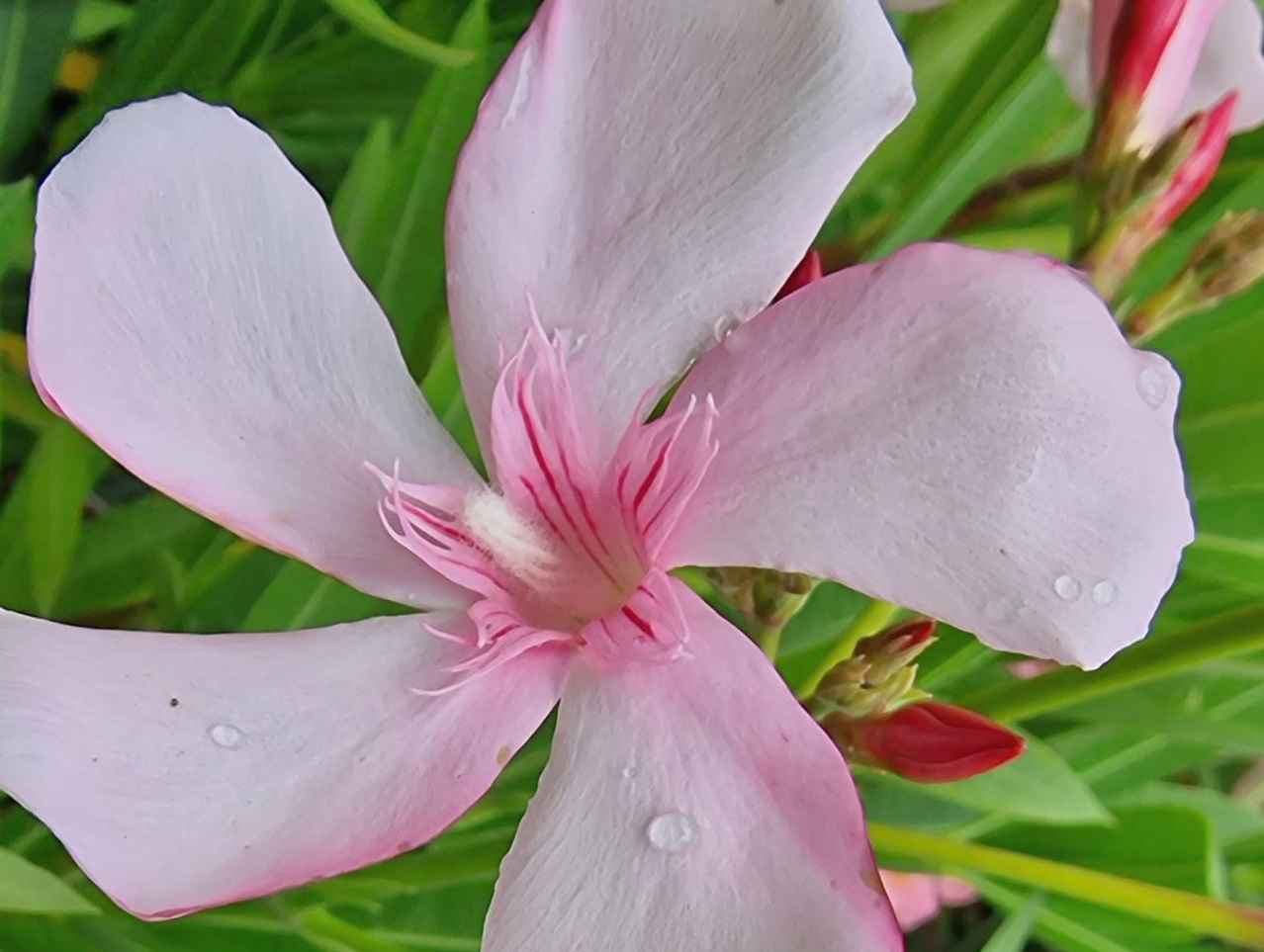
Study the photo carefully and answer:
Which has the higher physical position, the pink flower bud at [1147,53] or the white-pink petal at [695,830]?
the pink flower bud at [1147,53]

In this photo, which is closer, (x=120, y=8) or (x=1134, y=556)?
(x=1134, y=556)

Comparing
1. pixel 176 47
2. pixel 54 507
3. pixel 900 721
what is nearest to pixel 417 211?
pixel 176 47

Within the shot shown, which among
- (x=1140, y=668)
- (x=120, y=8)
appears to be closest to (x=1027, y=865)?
(x=1140, y=668)

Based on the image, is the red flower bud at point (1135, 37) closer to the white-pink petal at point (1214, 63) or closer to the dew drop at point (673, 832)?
the white-pink petal at point (1214, 63)

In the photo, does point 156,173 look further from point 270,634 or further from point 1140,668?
point 1140,668

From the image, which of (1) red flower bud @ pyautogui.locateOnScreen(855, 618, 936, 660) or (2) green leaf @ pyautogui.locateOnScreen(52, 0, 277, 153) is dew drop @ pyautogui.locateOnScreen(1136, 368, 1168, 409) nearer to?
(1) red flower bud @ pyautogui.locateOnScreen(855, 618, 936, 660)

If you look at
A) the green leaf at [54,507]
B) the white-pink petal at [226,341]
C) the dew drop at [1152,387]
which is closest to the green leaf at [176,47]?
the green leaf at [54,507]
